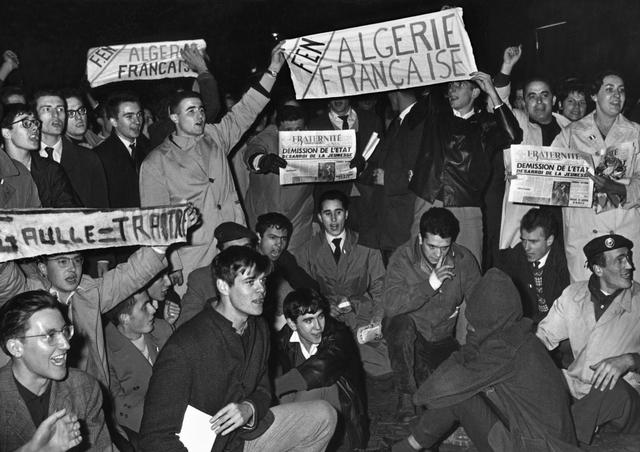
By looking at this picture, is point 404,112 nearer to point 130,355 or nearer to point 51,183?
point 51,183

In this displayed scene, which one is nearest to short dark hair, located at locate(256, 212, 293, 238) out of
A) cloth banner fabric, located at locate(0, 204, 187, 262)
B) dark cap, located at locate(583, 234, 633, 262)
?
cloth banner fabric, located at locate(0, 204, 187, 262)

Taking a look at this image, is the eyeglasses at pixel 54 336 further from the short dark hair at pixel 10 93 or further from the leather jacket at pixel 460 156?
the short dark hair at pixel 10 93

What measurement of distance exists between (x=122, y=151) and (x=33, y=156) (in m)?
1.36

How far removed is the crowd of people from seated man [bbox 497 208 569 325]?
17 millimetres

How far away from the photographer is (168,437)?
4609 millimetres

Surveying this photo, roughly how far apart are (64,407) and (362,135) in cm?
479

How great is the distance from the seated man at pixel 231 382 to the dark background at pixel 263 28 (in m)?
7.95

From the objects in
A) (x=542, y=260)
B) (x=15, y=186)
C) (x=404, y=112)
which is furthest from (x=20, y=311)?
(x=404, y=112)

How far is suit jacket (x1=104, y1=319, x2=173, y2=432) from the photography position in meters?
5.87

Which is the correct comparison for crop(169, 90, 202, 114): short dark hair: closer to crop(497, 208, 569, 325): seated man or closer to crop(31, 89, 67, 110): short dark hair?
crop(31, 89, 67, 110): short dark hair

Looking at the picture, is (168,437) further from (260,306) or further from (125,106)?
(125,106)

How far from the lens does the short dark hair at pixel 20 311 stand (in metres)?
4.53

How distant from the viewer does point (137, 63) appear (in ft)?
28.9

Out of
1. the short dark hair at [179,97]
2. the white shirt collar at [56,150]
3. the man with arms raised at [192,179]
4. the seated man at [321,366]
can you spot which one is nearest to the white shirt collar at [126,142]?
the man with arms raised at [192,179]
